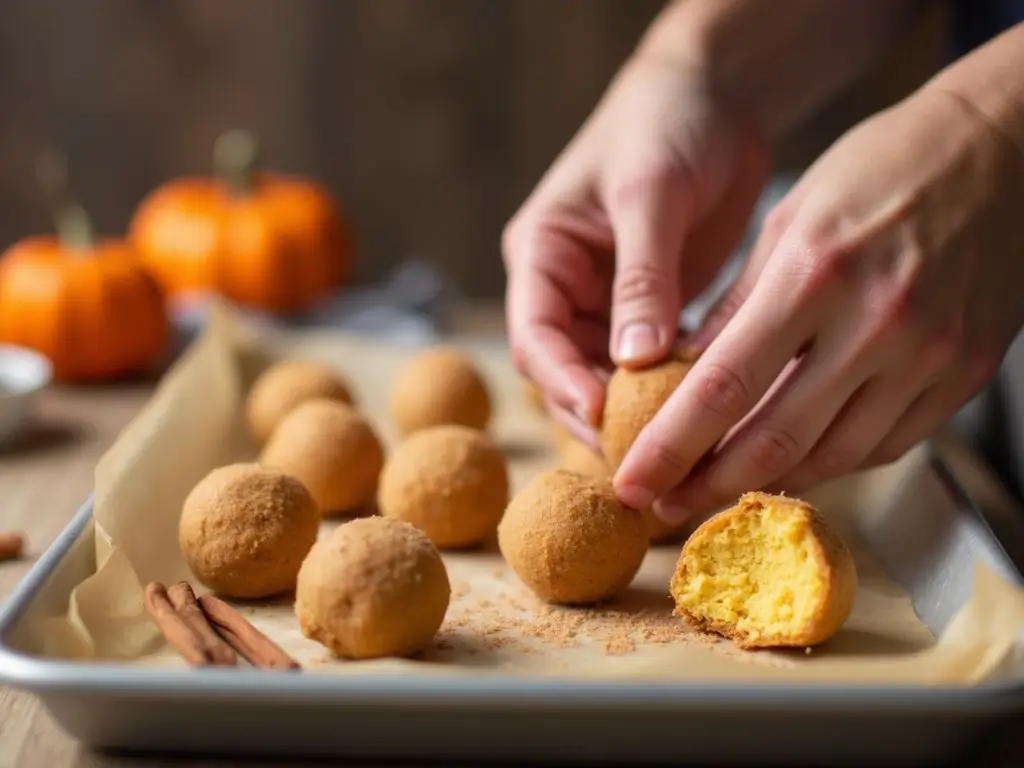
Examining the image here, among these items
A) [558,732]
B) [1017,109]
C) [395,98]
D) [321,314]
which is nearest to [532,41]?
[395,98]

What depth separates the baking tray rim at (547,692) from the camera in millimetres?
843

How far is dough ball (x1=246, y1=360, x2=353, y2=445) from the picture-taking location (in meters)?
1.65

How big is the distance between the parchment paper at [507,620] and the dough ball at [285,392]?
0.11 metres

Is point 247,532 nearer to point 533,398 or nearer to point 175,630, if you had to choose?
point 175,630

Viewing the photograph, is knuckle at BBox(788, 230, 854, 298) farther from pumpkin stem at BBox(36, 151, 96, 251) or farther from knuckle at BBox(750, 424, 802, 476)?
pumpkin stem at BBox(36, 151, 96, 251)

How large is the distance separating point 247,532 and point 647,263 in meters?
0.49

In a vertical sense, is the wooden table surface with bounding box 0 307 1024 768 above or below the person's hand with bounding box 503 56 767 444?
below

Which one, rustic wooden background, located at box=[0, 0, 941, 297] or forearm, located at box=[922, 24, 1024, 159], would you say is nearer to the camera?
forearm, located at box=[922, 24, 1024, 159]

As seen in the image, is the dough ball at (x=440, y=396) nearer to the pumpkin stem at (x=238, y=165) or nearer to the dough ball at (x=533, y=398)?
the dough ball at (x=533, y=398)

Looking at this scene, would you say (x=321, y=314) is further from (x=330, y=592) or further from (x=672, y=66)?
(x=330, y=592)

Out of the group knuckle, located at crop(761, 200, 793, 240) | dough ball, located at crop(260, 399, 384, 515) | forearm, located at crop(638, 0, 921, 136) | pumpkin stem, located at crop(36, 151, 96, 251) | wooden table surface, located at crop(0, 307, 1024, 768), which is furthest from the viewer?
pumpkin stem, located at crop(36, 151, 96, 251)

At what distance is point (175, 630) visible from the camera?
1037 mm

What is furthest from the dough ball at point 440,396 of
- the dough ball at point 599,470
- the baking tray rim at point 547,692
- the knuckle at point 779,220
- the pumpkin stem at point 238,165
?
the pumpkin stem at point 238,165

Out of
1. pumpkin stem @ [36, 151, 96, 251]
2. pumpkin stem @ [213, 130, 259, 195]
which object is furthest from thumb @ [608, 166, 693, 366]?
pumpkin stem @ [36, 151, 96, 251]
